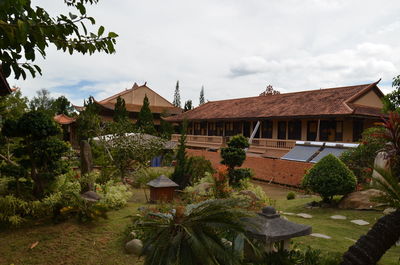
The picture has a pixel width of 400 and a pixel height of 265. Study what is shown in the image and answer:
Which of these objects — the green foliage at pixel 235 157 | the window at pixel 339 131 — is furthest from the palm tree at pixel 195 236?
the window at pixel 339 131

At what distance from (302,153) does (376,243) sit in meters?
14.6

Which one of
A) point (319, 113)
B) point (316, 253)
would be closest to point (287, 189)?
point (319, 113)

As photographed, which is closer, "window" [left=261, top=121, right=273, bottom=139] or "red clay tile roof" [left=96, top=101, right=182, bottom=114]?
"window" [left=261, top=121, right=273, bottom=139]

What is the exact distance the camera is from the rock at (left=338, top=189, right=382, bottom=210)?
9781 millimetres

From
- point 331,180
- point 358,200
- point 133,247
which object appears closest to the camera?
point 133,247

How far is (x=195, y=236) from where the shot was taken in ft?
9.58

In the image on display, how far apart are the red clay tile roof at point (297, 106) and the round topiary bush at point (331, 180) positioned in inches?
373

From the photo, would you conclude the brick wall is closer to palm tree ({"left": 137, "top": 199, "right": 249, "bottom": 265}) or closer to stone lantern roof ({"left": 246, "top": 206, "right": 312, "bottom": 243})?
stone lantern roof ({"left": 246, "top": 206, "right": 312, "bottom": 243})

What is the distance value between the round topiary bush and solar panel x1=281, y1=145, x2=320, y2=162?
6.12 metres

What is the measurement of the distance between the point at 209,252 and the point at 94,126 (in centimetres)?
1810

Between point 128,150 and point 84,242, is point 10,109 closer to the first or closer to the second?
point 128,150

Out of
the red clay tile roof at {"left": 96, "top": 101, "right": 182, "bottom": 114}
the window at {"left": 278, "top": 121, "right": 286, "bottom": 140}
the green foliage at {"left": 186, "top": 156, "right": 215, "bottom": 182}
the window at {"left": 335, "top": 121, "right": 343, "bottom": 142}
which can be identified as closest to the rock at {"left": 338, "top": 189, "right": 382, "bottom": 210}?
the green foliage at {"left": 186, "top": 156, "right": 215, "bottom": 182}

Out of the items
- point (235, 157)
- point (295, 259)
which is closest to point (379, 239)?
point (295, 259)

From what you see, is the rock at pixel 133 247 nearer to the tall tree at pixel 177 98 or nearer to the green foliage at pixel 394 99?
the green foliage at pixel 394 99
